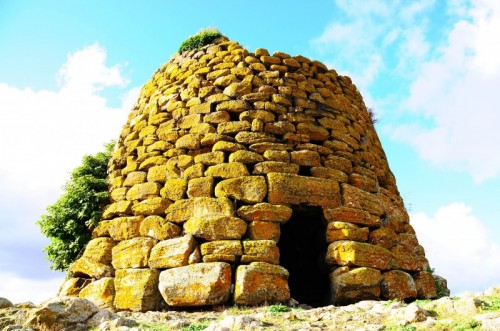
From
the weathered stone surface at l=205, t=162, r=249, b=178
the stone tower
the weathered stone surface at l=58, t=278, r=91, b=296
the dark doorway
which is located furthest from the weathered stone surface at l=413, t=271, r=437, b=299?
the weathered stone surface at l=58, t=278, r=91, b=296

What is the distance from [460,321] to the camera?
3.14m

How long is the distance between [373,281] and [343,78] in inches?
160

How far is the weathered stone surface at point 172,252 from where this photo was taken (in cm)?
514

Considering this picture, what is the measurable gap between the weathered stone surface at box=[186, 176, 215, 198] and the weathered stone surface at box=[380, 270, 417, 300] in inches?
96.8

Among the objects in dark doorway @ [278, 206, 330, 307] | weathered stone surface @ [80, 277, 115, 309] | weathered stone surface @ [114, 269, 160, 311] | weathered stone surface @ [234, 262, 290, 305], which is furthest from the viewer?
dark doorway @ [278, 206, 330, 307]

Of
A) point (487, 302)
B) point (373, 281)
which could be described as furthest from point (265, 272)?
point (487, 302)

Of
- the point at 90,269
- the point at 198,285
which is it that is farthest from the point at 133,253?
the point at 198,285

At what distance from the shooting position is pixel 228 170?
19.0 feet

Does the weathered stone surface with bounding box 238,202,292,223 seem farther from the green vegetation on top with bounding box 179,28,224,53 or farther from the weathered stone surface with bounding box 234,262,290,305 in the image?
the green vegetation on top with bounding box 179,28,224,53

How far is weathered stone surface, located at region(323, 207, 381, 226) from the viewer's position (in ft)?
18.9

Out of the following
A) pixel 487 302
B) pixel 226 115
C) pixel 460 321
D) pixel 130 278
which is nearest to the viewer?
pixel 460 321

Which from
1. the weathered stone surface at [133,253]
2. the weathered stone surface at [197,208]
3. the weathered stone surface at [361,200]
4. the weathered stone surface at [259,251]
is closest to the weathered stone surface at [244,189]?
the weathered stone surface at [197,208]

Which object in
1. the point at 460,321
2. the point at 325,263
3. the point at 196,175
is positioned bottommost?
the point at 460,321

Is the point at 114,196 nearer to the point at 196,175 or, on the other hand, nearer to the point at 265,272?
the point at 196,175
